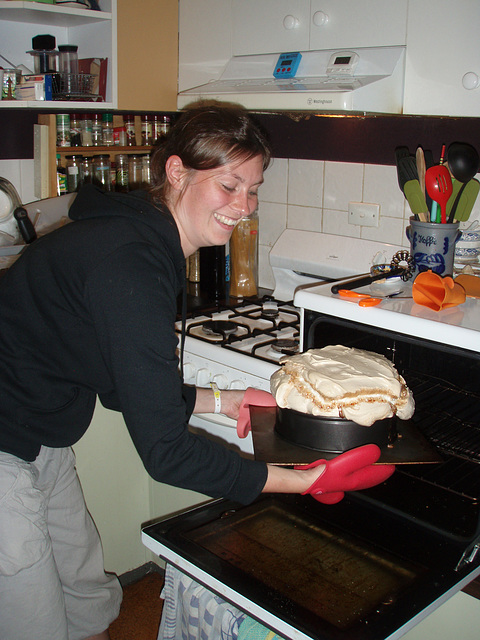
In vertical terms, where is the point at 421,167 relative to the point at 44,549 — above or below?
above

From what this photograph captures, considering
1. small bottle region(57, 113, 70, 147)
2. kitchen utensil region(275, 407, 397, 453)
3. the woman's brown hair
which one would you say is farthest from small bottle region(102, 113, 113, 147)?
kitchen utensil region(275, 407, 397, 453)

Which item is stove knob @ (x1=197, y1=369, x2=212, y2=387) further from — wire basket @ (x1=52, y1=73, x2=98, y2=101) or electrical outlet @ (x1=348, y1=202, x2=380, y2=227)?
wire basket @ (x1=52, y1=73, x2=98, y2=101)

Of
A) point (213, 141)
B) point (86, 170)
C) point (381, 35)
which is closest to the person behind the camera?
point (213, 141)

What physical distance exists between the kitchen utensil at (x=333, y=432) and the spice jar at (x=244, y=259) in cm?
110

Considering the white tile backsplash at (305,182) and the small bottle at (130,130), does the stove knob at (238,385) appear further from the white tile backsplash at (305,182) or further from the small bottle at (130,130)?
→ the small bottle at (130,130)

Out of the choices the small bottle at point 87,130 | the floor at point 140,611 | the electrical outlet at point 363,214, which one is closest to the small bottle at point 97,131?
the small bottle at point 87,130

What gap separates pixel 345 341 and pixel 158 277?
1.85ft

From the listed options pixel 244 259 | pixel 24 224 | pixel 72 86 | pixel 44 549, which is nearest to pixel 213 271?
pixel 244 259

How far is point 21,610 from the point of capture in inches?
48.1

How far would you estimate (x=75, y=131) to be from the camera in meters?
2.04

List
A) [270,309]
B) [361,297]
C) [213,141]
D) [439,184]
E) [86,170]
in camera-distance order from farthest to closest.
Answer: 1. [86,170]
2. [270,309]
3. [439,184]
4. [361,297]
5. [213,141]

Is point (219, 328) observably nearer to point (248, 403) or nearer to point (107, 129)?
point (248, 403)

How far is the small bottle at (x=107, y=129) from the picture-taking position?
2074 mm

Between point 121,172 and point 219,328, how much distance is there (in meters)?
0.74
